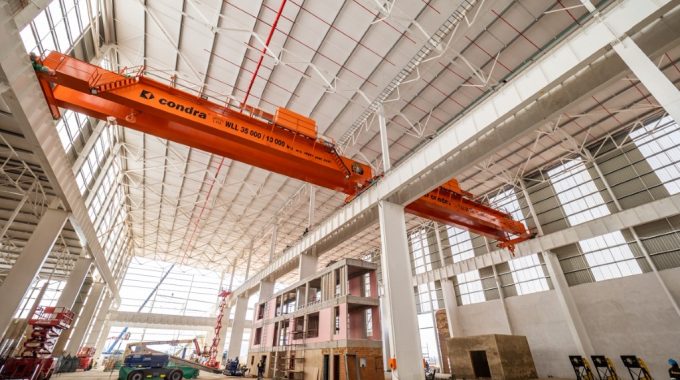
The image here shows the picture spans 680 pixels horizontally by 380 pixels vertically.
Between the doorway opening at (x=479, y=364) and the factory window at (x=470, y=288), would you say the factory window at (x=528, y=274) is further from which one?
the doorway opening at (x=479, y=364)

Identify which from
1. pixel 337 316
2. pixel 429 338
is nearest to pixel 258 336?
pixel 337 316

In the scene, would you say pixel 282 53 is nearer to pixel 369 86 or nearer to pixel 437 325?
pixel 369 86

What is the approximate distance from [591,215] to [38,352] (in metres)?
33.3

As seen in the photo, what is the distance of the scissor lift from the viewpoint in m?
13.7

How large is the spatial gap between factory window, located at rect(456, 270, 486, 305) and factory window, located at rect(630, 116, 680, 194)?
517 inches

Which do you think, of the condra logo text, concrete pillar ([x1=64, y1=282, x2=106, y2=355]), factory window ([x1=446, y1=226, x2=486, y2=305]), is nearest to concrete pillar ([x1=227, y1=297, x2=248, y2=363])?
concrete pillar ([x1=64, y1=282, x2=106, y2=355])

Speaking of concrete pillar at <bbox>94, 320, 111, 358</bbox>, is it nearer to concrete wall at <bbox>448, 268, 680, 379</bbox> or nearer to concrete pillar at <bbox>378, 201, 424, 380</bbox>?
concrete pillar at <bbox>378, 201, 424, 380</bbox>

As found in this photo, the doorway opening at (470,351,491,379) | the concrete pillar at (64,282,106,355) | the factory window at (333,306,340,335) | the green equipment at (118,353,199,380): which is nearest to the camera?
the factory window at (333,306,340,335)

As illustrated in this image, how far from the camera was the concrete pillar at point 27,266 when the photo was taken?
39.5 feet

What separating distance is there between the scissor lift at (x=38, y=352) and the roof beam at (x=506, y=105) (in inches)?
635

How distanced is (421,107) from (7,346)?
32187mm

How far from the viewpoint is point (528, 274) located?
2195 centimetres

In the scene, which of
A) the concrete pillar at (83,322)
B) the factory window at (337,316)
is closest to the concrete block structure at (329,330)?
the factory window at (337,316)

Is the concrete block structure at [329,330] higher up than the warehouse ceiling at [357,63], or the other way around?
the warehouse ceiling at [357,63]
